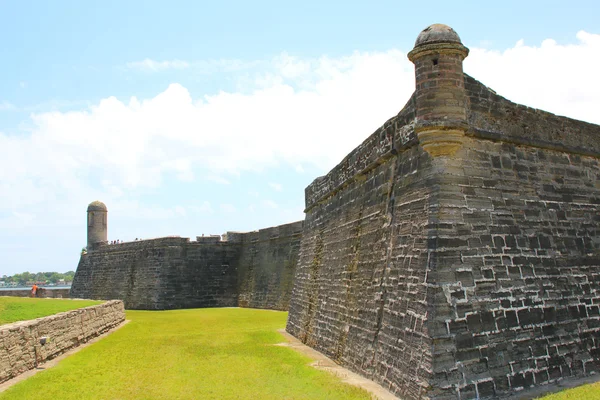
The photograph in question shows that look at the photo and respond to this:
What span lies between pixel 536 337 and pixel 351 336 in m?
3.38

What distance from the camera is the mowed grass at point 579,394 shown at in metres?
6.75

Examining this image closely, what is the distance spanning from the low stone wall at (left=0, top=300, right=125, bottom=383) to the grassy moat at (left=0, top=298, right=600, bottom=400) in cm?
44

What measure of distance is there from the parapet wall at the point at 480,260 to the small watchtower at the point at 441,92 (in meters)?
0.25

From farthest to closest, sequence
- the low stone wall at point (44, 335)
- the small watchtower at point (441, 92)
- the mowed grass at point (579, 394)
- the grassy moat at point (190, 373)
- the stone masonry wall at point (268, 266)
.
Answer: the stone masonry wall at point (268, 266), the low stone wall at point (44, 335), the grassy moat at point (190, 373), the small watchtower at point (441, 92), the mowed grass at point (579, 394)

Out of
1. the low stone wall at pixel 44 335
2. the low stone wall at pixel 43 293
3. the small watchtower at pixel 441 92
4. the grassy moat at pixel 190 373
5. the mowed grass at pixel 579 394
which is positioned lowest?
the mowed grass at pixel 579 394

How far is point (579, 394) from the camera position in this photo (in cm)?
690

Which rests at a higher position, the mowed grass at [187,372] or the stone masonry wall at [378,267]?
the stone masonry wall at [378,267]

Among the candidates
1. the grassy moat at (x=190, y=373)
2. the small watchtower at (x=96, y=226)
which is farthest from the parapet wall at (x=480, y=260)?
the small watchtower at (x=96, y=226)

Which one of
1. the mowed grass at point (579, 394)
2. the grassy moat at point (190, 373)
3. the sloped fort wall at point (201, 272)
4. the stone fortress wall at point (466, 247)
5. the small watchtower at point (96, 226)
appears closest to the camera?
the mowed grass at point (579, 394)

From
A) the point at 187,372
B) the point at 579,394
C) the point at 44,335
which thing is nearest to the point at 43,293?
the point at 44,335

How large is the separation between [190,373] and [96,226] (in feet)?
86.6

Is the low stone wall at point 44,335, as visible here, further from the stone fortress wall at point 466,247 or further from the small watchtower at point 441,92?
the small watchtower at point 441,92

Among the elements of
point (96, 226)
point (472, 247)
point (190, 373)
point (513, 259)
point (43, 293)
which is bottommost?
point (190, 373)

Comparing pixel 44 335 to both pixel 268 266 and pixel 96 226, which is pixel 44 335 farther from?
pixel 96 226
